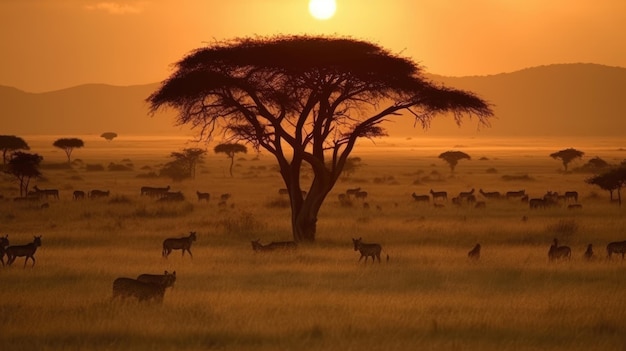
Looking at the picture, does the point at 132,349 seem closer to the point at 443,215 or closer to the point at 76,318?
the point at 76,318

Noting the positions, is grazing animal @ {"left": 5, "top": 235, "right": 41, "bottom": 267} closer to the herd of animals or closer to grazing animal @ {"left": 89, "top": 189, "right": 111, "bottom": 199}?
the herd of animals

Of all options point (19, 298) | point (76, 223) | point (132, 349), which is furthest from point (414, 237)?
point (132, 349)

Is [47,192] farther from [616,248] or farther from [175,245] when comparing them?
[616,248]

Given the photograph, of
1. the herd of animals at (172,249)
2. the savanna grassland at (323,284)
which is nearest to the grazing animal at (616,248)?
the herd of animals at (172,249)

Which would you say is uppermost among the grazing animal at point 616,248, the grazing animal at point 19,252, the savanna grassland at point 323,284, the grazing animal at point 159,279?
the grazing animal at point 19,252

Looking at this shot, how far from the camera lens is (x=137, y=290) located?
1561cm

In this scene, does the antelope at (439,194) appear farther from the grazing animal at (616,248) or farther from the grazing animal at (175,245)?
the grazing animal at (175,245)

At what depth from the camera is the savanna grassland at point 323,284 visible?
1336cm

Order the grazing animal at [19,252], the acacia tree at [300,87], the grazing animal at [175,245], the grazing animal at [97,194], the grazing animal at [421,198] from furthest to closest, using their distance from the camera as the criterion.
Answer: the grazing animal at [97,194] < the grazing animal at [421,198] < the acacia tree at [300,87] < the grazing animal at [175,245] < the grazing animal at [19,252]

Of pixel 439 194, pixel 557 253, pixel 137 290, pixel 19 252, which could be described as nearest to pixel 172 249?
pixel 19 252

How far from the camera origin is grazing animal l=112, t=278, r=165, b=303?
51.0ft

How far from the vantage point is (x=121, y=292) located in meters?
15.6

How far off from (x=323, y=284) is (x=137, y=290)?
174 inches

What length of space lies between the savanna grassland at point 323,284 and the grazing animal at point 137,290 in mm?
296
